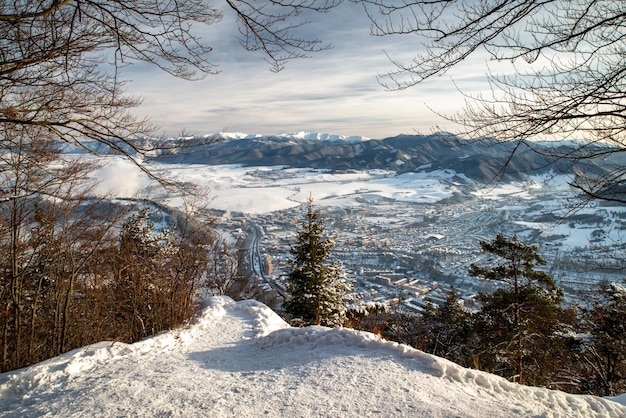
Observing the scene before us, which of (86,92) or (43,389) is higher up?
(86,92)

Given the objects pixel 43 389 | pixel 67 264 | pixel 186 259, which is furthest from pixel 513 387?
pixel 67 264

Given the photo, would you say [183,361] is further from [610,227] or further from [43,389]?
[610,227]

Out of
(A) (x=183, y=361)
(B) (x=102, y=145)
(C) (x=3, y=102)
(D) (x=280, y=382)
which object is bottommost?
(A) (x=183, y=361)

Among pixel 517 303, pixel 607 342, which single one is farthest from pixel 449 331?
pixel 607 342

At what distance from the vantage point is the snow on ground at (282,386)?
107 inches

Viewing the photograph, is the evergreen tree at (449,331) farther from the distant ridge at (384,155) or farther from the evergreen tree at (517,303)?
the distant ridge at (384,155)

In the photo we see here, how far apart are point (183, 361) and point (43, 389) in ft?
4.42

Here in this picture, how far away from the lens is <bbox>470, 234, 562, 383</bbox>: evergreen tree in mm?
8250

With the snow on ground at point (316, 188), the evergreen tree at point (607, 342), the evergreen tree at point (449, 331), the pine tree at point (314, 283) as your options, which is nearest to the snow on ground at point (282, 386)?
the evergreen tree at point (607, 342)

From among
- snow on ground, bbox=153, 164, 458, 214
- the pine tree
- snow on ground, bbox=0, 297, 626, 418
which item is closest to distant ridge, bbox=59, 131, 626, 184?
snow on ground, bbox=0, 297, 626, 418

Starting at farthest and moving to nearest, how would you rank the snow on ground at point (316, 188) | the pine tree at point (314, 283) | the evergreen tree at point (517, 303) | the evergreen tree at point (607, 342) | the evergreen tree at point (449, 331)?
the snow on ground at point (316, 188) → the pine tree at point (314, 283) → the evergreen tree at point (449, 331) → the evergreen tree at point (517, 303) → the evergreen tree at point (607, 342)

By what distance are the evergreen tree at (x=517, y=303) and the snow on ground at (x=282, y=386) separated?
5.76 meters

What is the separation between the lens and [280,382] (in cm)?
323

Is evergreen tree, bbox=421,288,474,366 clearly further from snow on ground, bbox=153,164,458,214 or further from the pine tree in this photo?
snow on ground, bbox=153,164,458,214
